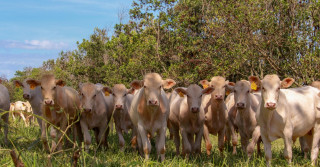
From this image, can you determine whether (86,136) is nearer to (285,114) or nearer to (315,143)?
(285,114)

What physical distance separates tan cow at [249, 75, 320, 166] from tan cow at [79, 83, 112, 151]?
3.79m

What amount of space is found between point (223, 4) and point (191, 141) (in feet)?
39.0

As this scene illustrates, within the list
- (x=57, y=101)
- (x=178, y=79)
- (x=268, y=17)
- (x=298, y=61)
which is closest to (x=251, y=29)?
(x=268, y=17)

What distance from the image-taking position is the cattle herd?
6879mm

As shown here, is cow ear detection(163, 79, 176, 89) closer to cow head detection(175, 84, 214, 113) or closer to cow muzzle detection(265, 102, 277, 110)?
cow head detection(175, 84, 214, 113)

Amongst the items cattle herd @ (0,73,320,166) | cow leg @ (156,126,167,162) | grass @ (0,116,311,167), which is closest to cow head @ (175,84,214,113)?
cattle herd @ (0,73,320,166)

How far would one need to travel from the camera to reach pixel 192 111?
25.2 feet

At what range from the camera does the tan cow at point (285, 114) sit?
665cm

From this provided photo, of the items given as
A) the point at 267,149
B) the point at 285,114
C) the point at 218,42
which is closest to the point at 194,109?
the point at 267,149

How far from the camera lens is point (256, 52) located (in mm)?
16766

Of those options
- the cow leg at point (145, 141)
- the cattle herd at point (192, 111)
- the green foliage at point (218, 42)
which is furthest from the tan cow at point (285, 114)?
the green foliage at point (218, 42)

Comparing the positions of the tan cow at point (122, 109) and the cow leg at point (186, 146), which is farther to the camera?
the tan cow at point (122, 109)

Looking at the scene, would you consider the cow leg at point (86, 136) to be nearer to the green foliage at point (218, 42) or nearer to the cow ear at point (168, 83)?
the cow ear at point (168, 83)

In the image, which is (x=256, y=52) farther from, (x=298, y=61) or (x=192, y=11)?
(x=192, y=11)
